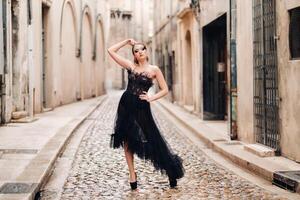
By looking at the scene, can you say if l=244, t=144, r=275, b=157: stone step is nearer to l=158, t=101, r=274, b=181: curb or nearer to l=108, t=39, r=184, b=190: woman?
l=158, t=101, r=274, b=181: curb

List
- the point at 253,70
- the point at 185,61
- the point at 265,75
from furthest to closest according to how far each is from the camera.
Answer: the point at 185,61, the point at 253,70, the point at 265,75

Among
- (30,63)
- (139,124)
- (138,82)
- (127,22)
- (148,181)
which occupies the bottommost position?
(148,181)

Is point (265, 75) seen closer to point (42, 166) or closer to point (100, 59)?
point (42, 166)

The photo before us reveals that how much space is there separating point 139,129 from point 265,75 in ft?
10.7

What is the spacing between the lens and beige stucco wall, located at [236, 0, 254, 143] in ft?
32.2

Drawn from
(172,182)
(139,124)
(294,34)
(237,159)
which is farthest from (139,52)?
(237,159)

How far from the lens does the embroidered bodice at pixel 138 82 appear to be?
6438 millimetres

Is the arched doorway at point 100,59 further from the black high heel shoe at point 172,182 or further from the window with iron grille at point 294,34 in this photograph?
the black high heel shoe at point 172,182

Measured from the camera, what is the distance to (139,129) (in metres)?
6.47

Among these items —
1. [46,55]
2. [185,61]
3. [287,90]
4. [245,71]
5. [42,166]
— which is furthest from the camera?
[185,61]

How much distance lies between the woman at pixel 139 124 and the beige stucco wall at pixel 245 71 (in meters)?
3.60

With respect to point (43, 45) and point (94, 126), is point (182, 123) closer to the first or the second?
point (94, 126)

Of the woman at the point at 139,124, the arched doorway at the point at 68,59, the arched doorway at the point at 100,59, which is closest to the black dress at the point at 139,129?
the woman at the point at 139,124

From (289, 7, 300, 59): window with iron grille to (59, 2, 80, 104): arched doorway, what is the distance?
50.3ft
